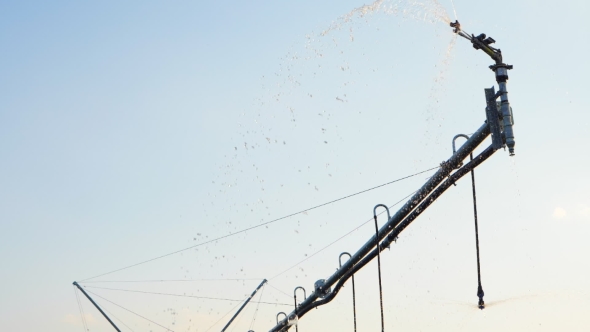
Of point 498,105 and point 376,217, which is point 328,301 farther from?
point 498,105

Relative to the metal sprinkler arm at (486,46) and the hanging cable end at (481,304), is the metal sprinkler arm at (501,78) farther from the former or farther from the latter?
the hanging cable end at (481,304)

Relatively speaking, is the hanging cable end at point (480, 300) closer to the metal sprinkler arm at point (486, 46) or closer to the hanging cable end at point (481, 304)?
the hanging cable end at point (481, 304)

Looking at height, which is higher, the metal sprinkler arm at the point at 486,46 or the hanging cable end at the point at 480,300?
the metal sprinkler arm at the point at 486,46

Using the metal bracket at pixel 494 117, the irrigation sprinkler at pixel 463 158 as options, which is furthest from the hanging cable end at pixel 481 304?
the metal bracket at pixel 494 117

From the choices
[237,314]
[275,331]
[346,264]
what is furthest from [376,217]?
[237,314]

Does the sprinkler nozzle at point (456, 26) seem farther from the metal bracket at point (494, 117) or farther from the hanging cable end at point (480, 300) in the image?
the hanging cable end at point (480, 300)

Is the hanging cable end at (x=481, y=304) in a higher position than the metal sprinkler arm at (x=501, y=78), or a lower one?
lower

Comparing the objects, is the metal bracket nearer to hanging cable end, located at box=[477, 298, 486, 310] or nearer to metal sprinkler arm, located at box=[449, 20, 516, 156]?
metal sprinkler arm, located at box=[449, 20, 516, 156]

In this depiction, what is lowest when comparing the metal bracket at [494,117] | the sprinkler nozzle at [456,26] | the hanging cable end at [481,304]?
the hanging cable end at [481,304]

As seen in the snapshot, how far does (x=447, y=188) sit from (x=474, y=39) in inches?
237

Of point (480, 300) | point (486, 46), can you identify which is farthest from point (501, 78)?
point (480, 300)

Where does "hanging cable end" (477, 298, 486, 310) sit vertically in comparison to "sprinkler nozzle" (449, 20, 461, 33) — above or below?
below

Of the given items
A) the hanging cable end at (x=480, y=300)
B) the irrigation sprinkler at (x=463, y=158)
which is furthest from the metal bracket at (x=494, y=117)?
the hanging cable end at (x=480, y=300)

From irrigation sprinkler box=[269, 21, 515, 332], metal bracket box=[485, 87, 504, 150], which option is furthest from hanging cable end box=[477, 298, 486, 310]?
metal bracket box=[485, 87, 504, 150]
